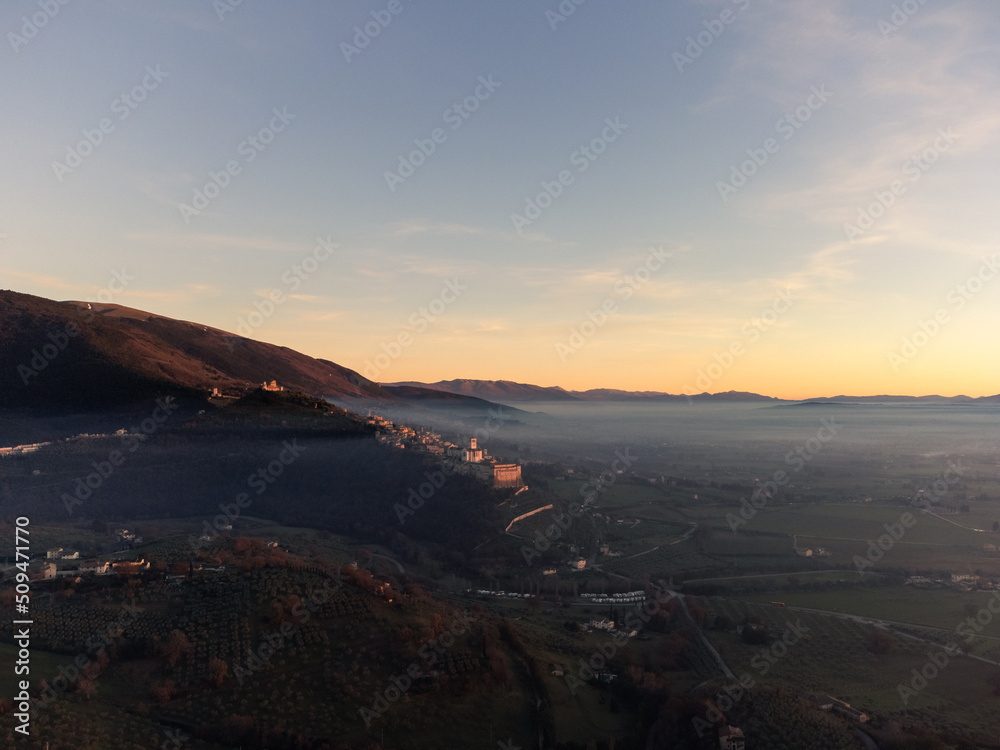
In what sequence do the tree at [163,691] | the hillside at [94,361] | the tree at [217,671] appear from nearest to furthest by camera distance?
the tree at [163,691]
the tree at [217,671]
the hillside at [94,361]

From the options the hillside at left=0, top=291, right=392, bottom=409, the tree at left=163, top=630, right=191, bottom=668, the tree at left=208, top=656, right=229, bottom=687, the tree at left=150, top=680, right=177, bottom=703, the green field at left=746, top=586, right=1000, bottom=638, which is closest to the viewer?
the tree at left=150, top=680, right=177, bottom=703

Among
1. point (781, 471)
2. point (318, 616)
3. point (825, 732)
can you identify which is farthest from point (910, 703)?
point (781, 471)

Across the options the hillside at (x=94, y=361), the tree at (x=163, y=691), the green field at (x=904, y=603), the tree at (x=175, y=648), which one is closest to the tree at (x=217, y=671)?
the tree at (x=163, y=691)

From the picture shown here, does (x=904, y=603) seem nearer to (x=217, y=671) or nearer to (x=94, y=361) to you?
(x=217, y=671)

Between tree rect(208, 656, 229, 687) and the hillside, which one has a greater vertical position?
the hillside

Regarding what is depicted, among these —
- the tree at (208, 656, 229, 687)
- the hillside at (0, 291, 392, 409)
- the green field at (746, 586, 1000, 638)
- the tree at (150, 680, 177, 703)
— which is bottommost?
the green field at (746, 586, 1000, 638)

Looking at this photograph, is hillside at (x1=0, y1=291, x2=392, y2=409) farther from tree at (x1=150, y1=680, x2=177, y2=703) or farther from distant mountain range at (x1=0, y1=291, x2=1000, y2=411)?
tree at (x1=150, y1=680, x2=177, y2=703)

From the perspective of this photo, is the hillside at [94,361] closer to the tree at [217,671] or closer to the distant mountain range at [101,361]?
the distant mountain range at [101,361]

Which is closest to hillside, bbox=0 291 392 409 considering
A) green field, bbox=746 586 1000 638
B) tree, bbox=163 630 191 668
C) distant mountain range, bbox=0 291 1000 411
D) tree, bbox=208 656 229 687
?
distant mountain range, bbox=0 291 1000 411
